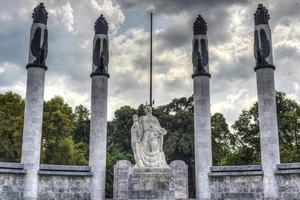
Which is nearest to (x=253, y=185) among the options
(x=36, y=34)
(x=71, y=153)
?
(x=36, y=34)

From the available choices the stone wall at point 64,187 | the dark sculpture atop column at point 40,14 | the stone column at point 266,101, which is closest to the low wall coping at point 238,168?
the stone column at point 266,101

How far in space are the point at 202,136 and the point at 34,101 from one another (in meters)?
8.30

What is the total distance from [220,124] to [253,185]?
19245 millimetres

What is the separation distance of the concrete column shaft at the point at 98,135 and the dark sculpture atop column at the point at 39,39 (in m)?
2.82

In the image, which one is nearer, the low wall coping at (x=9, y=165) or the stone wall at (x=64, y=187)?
the low wall coping at (x=9, y=165)

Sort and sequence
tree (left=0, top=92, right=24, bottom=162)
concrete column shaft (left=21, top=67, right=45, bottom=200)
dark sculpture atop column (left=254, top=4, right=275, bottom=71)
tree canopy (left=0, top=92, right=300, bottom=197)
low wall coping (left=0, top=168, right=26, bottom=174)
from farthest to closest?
tree canopy (left=0, top=92, right=300, bottom=197) < tree (left=0, top=92, right=24, bottom=162) < dark sculpture atop column (left=254, top=4, right=275, bottom=71) < concrete column shaft (left=21, top=67, right=45, bottom=200) < low wall coping (left=0, top=168, right=26, bottom=174)

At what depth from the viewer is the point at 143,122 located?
2033 cm

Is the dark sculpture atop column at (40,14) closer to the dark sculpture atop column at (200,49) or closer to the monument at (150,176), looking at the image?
the monument at (150,176)

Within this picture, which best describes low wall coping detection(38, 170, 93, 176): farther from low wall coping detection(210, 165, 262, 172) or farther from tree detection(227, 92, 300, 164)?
tree detection(227, 92, 300, 164)

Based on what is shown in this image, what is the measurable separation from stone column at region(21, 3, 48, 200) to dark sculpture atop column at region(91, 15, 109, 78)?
2.60 m

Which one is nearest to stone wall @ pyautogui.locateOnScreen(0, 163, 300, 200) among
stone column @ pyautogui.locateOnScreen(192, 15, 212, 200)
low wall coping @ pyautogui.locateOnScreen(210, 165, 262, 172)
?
low wall coping @ pyautogui.locateOnScreen(210, 165, 262, 172)

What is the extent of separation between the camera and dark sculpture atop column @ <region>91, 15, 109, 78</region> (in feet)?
70.6

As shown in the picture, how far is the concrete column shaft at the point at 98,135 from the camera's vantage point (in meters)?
20.0

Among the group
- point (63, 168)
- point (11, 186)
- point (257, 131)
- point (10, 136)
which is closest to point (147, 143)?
point (63, 168)
